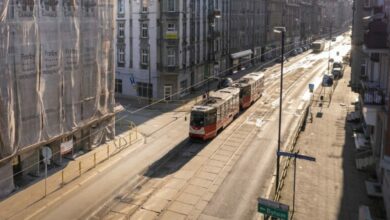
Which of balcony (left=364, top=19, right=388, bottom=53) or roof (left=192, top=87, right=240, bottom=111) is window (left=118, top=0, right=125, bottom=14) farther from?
balcony (left=364, top=19, right=388, bottom=53)

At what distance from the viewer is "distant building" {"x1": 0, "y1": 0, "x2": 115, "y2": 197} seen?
26.8 m

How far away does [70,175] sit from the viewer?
3039 centimetres

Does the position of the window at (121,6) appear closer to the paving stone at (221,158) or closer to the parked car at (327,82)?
the paving stone at (221,158)

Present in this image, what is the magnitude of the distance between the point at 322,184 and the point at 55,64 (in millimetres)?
19583

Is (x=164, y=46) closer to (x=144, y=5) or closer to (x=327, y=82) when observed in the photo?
(x=144, y=5)

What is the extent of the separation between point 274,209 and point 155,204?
8818mm

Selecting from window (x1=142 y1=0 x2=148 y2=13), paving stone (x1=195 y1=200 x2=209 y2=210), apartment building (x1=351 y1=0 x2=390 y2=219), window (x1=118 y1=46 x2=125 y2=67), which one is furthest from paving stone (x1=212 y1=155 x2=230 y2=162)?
window (x1=118 y1=46 x2=125 y2=67)

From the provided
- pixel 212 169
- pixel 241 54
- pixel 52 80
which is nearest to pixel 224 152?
pixel 212 169

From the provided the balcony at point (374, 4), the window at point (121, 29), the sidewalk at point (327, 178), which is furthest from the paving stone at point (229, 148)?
the window at point (121, 29)

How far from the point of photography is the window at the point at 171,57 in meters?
55.1

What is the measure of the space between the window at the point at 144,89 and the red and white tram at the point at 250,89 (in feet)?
37.1

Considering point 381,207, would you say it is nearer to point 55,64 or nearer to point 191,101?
point 55,64

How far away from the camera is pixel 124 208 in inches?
994

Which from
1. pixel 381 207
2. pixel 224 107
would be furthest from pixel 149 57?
pixel 381 207
